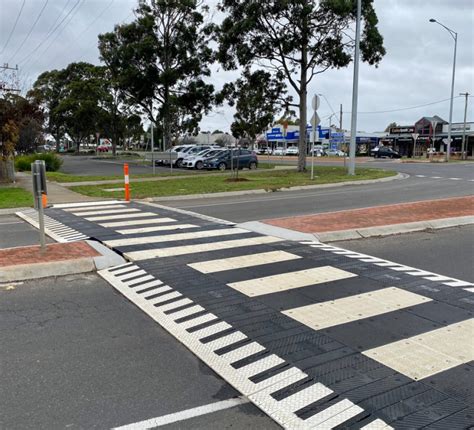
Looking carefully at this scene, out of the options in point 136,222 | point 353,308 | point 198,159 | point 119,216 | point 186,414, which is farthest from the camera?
point 198,159

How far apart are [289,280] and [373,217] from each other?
5.62 meters

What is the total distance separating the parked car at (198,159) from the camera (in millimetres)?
34750

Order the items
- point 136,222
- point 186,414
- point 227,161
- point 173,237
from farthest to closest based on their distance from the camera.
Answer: point 227,161 → point 136,222 → point 173,237 → point 186,414

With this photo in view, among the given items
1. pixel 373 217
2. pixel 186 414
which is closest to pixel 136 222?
pixel 373 217

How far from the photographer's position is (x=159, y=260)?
7.48m

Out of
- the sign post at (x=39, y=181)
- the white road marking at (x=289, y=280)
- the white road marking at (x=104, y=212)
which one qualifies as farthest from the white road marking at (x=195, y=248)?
the white road marking at (x=104, y=212)

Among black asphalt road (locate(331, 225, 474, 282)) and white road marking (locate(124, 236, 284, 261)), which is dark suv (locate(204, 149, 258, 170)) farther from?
white road marking (locate(124, 236, 284, 261))

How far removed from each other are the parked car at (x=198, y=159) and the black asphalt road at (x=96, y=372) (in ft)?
96.4

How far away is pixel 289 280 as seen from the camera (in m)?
6.39

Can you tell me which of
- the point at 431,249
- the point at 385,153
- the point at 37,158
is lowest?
the point at 431,249

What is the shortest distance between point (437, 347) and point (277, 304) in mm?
1767

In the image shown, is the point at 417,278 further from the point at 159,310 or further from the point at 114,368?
the point at 114,368

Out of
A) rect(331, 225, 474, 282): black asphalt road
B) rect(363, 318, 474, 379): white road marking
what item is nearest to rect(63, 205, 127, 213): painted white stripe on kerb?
rect(331, 225, 474, 282): black asphalt road

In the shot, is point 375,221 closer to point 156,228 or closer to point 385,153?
point 156,228
